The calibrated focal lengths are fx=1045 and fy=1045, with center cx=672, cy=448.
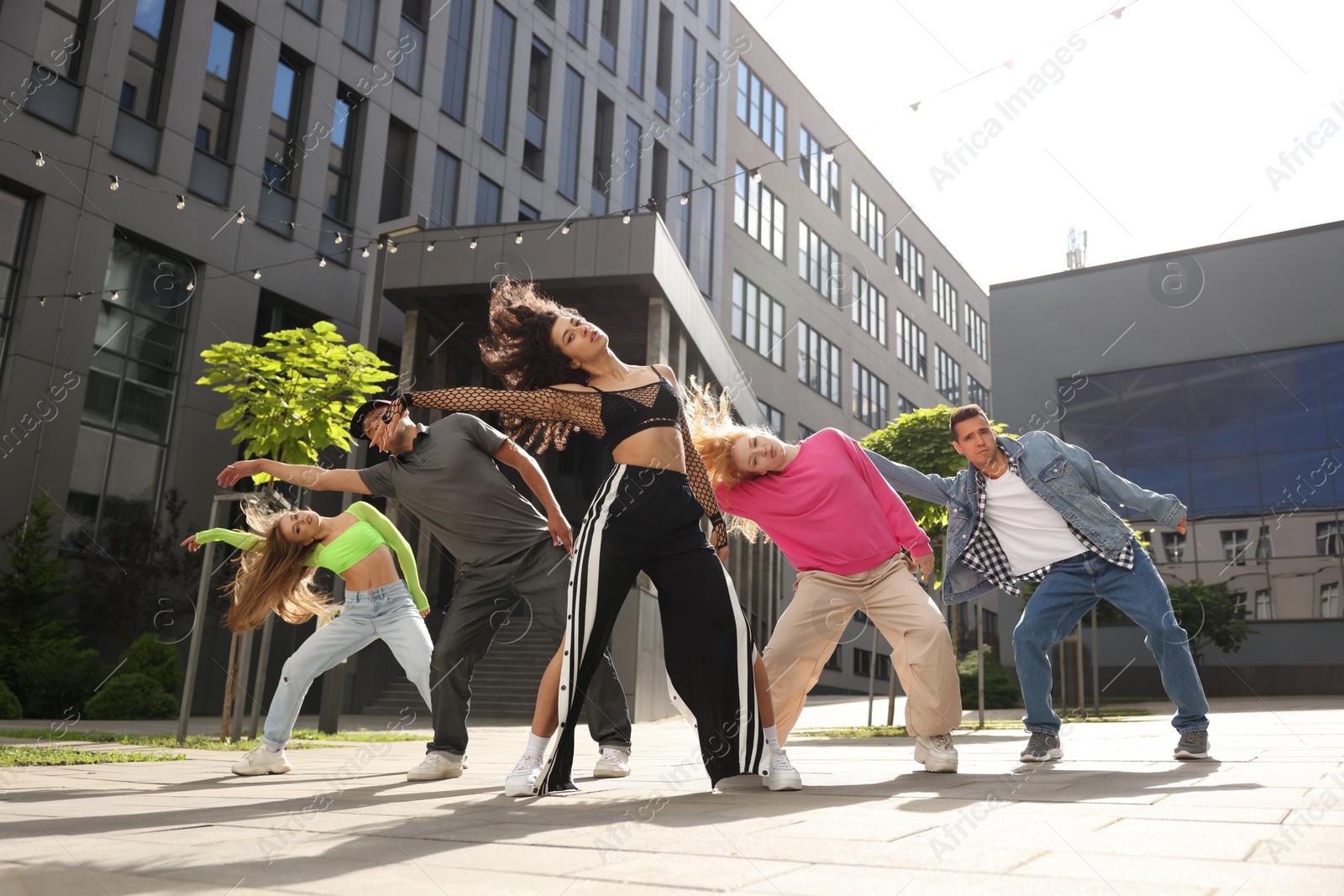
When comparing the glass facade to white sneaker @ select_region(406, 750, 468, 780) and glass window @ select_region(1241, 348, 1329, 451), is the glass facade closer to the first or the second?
glass window @ select_region(1241, 348, 1329, 451)

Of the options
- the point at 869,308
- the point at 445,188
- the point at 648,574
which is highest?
the point at 869,308

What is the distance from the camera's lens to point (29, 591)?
1367cm

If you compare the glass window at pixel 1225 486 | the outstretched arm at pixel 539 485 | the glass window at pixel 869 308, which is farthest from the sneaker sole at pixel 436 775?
the glass window at pixel 869 308

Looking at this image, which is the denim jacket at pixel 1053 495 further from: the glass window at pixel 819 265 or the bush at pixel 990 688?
the glass window at pixel 819 265

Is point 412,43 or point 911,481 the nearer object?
point 911,481

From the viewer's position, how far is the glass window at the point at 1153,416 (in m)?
28.0

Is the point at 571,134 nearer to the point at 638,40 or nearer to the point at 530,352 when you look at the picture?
the point at 638,40

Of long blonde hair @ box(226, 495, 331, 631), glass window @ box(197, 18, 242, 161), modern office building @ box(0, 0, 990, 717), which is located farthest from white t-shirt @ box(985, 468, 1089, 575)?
glass window @ box(197, 18, 242, 161)

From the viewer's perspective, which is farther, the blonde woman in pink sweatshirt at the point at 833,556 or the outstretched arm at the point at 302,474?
the outstretched arm at the point at 302,474

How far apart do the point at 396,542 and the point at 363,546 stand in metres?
0.19

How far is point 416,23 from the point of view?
70.3 ft

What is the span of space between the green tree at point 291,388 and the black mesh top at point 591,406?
17.1 feet

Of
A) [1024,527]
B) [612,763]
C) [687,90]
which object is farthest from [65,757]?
[687,90]

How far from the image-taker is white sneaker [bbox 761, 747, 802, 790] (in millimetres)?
4000
